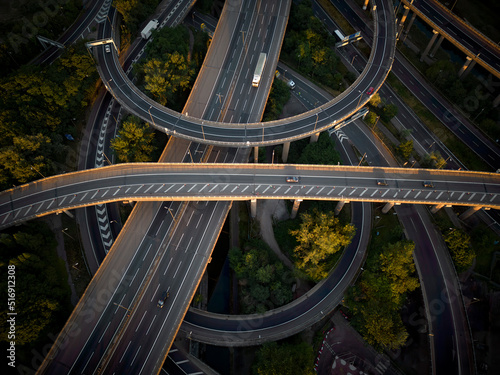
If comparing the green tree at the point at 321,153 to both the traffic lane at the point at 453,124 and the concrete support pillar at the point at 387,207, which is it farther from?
the traffic lane at the point at 453,124

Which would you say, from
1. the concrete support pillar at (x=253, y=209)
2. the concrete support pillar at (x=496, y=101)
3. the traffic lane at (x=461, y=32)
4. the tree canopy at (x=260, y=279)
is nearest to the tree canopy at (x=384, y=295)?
the tree canopy at (x=260, y=279)

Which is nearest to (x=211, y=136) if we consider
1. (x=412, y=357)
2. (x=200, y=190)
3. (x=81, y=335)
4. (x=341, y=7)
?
(x=200, y=190)

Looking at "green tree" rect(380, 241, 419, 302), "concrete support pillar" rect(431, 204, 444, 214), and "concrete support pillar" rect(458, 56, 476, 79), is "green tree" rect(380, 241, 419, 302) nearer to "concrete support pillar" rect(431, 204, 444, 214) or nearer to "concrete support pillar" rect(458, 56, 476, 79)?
"concrete support pillar" rect(431, 204, 444, 214)

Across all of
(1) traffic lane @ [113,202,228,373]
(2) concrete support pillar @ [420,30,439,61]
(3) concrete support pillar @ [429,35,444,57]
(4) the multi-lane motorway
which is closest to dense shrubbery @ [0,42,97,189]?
(4) the multi-lane motorway

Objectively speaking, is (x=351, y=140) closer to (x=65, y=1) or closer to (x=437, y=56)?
(x=437, y=56)

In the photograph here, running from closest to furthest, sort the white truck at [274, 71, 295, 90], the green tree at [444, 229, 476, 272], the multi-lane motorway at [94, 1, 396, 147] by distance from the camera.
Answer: the green tree at [444, 229, 476, 272]
the multi-lane motorway at [94, 1, 396, 147]
the white truck at [274, 71, 295, 90]
